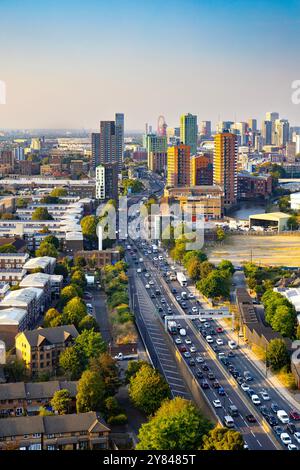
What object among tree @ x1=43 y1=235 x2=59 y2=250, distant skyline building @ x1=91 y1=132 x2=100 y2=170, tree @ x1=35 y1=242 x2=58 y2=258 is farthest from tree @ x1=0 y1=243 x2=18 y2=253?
distant skyline building @ x1=91 y1=132 x2=100 y2=170

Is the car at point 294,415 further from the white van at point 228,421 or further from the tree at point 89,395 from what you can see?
the tree at point 89,395

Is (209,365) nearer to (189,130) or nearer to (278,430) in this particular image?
(278,430)

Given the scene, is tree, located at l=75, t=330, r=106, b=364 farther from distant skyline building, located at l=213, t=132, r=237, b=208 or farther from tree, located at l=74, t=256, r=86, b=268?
distant skyline building, located at l=213, t=132, r=237, b=208

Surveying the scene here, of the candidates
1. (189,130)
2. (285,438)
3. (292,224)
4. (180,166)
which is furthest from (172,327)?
(189,130)

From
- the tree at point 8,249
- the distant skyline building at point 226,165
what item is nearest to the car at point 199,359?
the tree at point 8,249

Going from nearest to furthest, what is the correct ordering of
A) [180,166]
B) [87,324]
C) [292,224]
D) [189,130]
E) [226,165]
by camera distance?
[87,324], [292,224], [226,165], [180,166], [189,130]

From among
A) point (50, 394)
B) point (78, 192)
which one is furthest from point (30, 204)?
point (50, 394)
